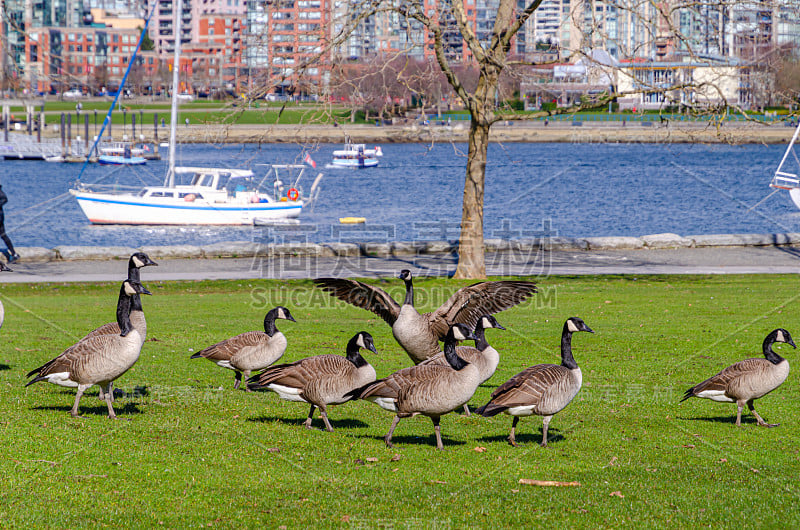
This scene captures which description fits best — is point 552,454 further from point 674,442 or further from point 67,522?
point 67,522

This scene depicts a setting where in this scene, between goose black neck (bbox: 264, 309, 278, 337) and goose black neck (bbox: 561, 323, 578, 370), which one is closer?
goose black neck (bbox: 561, 323, 578, 370)

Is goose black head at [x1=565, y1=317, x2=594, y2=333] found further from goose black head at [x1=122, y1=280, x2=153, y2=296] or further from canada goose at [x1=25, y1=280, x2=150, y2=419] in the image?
goose black head at [x1=122, y1=280, x2=153, y2=296]

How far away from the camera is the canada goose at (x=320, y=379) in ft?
31.2

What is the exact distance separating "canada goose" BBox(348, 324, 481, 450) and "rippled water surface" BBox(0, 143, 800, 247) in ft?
51.6

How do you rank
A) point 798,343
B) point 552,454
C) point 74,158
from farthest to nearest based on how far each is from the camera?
1. point 74,158
2. point 798,343
3. point 552,454

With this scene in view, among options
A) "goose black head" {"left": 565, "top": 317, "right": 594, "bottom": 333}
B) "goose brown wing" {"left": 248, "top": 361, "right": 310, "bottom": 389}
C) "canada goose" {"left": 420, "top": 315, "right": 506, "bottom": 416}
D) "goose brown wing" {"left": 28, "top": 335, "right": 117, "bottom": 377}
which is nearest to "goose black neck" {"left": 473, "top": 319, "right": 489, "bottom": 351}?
"canada goose" {"left": 420, "top": 315, "right": 506, "bottom": 416}

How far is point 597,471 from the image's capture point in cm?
855

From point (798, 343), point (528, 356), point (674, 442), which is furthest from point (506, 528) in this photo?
point (798, 343)

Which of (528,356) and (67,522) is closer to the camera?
(67,522)

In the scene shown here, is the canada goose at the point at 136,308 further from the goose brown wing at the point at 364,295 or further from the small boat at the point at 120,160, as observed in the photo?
the small boat at the point at 120,160

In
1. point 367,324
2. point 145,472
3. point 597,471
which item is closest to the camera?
point 145,472

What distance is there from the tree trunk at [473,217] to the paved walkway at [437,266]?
4.36 ft

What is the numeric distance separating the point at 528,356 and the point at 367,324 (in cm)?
471

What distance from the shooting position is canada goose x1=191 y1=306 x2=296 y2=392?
37.6ft
